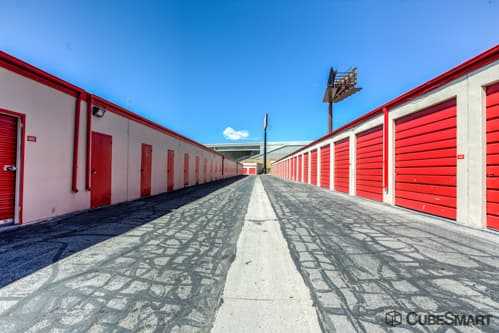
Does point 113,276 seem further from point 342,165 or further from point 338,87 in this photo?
point 338,87

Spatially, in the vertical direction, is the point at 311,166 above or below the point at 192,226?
above

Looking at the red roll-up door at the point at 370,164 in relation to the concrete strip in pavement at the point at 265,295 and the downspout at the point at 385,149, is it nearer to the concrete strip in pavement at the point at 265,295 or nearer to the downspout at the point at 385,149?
the downspout at the point at 385,149

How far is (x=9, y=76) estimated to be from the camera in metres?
4.23

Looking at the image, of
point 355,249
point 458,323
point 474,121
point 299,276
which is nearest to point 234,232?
point 299,276

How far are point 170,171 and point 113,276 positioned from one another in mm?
10185

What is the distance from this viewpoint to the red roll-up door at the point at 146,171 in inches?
358

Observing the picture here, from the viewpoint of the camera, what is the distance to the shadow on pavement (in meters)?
2.67

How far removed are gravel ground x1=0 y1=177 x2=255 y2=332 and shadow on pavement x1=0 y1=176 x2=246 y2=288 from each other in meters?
0.02

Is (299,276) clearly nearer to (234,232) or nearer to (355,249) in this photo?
(355,249)

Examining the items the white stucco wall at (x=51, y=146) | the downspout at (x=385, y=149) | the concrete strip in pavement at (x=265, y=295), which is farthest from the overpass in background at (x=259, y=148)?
the concrete strip in pavement at (x=265, y=295)

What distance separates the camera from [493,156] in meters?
4.20

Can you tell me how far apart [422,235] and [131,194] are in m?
9.39

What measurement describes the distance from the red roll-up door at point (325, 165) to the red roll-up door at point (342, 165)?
1.14 meters

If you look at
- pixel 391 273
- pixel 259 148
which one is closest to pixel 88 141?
pixel 391 273
